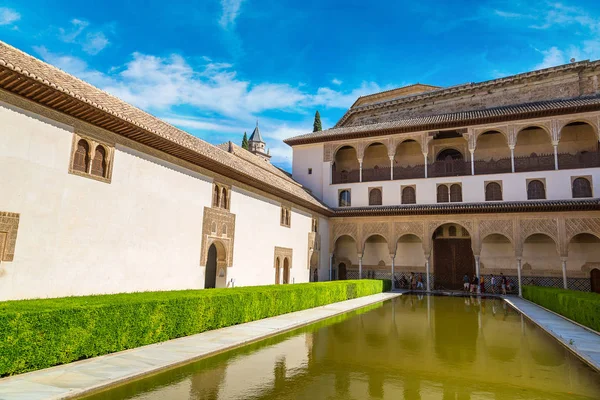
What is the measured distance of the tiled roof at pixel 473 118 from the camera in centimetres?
1981

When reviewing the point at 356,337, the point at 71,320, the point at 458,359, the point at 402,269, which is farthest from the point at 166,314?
the point at 402,269

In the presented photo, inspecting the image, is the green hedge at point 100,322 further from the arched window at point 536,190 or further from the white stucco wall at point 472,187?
the arched window at point 536,190

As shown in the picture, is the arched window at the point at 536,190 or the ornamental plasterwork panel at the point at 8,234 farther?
the arched window at the point at 536,190

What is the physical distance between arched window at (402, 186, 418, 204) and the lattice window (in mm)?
1397

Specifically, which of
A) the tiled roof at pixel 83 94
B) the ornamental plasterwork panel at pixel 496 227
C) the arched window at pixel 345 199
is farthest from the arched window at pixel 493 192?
the tiled roof at pixel 83 94

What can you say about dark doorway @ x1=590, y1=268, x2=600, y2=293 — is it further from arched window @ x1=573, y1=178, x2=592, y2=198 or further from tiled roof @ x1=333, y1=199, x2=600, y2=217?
arched window @ x1=573, y1=178, x2=592, y2=198

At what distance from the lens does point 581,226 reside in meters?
18.9

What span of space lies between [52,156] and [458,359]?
8.76 metres

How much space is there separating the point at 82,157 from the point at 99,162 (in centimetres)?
48

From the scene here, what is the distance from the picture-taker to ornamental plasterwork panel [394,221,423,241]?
73.2 feet

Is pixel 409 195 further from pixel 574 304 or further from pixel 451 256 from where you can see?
pixel 574 304

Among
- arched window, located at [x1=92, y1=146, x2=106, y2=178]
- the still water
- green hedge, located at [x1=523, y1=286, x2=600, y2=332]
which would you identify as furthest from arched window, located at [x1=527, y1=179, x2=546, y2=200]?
arched window, located at [x1=92, y1=146, x2=106, y2=178]

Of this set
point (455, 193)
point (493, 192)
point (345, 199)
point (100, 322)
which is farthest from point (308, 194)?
point (100, 322)

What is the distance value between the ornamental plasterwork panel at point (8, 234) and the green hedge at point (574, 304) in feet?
40.7
